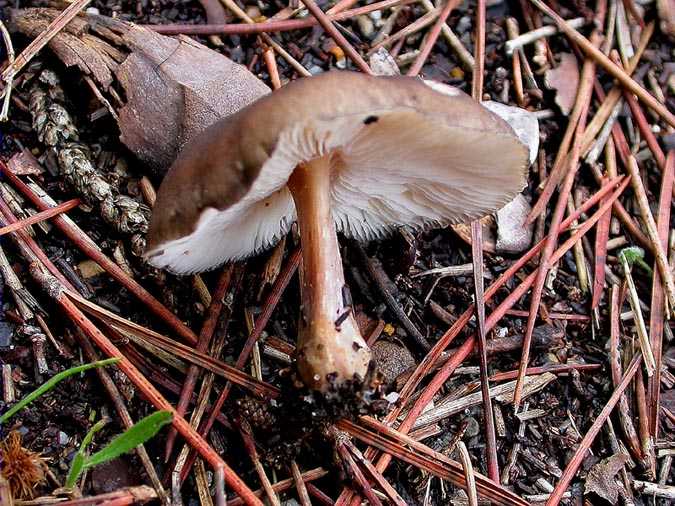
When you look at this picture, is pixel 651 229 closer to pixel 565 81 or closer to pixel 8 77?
pixel 565 81

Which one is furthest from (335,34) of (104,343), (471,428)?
(471,428)

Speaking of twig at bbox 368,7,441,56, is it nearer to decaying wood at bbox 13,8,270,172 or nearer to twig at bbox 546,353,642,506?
decaying wood at bbox 13,8,270,172

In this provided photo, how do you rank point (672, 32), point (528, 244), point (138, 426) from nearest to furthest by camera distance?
1. point (138, 426)
2. point (528, 244)
3. point (672, 32)

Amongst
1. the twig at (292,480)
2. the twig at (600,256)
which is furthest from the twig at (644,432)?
the twig at (292,480)

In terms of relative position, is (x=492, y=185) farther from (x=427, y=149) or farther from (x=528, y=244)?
(x=528, y=244)

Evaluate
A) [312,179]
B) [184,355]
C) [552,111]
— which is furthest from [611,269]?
[184,355]
